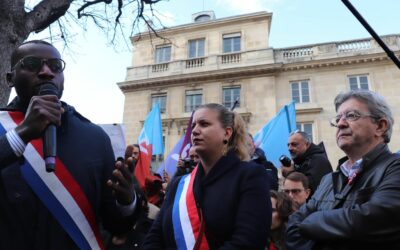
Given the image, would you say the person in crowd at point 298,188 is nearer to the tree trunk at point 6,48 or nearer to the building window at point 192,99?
the tree trunk at point 6,48

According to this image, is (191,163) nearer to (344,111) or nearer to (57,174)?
(344,111)

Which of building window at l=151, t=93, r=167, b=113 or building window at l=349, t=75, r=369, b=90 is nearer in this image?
building window at l=349, t=75, r=369, b=90

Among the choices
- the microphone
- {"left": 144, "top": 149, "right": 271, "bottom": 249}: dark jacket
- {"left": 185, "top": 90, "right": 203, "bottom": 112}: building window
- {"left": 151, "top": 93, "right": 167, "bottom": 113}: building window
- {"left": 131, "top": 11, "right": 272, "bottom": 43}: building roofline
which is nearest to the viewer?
the microphone

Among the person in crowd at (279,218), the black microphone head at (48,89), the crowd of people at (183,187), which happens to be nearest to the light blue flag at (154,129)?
the person in crowd at (279,218)

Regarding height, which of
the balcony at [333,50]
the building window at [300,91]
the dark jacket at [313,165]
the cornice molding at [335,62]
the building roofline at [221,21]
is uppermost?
the building roofline at [221,21]

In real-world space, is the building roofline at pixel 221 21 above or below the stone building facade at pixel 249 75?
above

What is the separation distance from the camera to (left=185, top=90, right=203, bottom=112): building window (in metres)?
20.7

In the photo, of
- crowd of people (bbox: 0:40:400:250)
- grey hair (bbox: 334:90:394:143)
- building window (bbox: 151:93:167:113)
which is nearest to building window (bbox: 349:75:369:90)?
building window (bbox: 151:93:167:113)

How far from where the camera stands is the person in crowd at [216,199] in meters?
2.11

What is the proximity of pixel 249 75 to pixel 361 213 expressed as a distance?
18626 mm

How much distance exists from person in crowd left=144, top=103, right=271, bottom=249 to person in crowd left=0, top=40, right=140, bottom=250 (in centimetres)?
52

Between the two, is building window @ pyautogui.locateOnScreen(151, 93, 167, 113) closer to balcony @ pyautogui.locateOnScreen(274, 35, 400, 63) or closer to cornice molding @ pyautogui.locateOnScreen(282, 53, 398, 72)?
balcony @ pyautogui.locateOnScreen(274, 35, 400, 63)

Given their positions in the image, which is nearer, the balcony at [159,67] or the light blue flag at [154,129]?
the light blue flag at [154,129]

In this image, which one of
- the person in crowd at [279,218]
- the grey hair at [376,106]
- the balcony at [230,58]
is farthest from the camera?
the balcony at [230,58]
